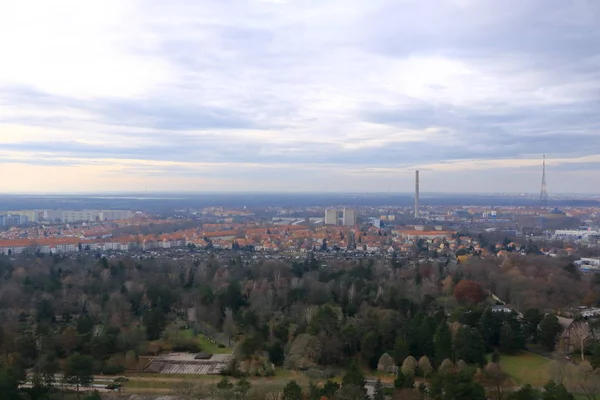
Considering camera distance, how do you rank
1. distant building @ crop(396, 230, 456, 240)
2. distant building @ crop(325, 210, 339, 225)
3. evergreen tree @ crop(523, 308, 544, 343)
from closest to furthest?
evergreen tree @ crop(523, 308, 544, 343) < distant building @ crop(396, 230, 456, 240) < distant building @ crop(325, 210, 339, 225)

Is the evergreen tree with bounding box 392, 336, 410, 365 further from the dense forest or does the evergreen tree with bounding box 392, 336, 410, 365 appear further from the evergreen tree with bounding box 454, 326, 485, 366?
the evergreen tree with bounding box 454, 326, 485, 366

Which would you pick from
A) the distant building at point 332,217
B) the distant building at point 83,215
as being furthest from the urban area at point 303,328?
the distant building at point 83,215

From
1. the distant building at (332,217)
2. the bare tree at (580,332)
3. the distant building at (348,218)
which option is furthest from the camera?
the distant building at (332,217)

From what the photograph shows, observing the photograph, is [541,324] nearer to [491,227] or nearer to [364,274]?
[364,274]

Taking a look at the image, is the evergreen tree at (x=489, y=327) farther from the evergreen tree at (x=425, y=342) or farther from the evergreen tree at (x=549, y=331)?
the evergreen tree at (x=425, y=342)

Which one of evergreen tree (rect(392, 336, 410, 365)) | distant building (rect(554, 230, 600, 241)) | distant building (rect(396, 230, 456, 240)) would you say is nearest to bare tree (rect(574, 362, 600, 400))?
evergreen tree (rect(392, 336, 410, 365))

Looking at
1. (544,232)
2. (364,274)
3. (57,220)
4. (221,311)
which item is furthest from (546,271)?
(57,220)

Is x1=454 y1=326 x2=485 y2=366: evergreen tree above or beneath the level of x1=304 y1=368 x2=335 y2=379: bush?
above
